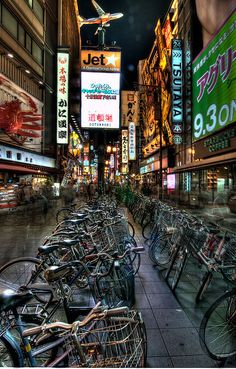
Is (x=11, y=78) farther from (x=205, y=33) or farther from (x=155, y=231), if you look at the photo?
(x=155, y=231)

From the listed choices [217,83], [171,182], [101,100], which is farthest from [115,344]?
[171,182]

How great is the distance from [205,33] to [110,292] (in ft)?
68.0

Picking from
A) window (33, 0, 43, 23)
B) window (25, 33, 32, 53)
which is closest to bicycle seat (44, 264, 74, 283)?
window (25, 33, 32, 53)

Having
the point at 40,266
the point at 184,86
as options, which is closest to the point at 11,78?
the point at 184,86

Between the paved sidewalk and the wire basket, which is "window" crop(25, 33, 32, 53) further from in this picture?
the wire basket

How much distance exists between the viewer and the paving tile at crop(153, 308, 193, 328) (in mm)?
4298

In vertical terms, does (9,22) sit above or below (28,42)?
below

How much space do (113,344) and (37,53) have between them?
30.7 meters

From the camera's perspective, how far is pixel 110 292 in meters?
3.95

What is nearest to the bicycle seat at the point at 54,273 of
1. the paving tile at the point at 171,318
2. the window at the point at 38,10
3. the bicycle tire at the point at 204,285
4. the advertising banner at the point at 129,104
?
the paving tile at the point at 171,318

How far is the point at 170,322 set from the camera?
439 centimetres

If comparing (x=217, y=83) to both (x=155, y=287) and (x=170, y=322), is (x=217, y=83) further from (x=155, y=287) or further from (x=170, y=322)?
(x=170, y=322)

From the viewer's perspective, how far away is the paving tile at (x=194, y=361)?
335 cm

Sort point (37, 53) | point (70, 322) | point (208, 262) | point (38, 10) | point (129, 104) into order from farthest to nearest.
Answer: point (38, 10) → point (37, 53) → point (129, 104) → point (208, 262) → point (70, 322)
